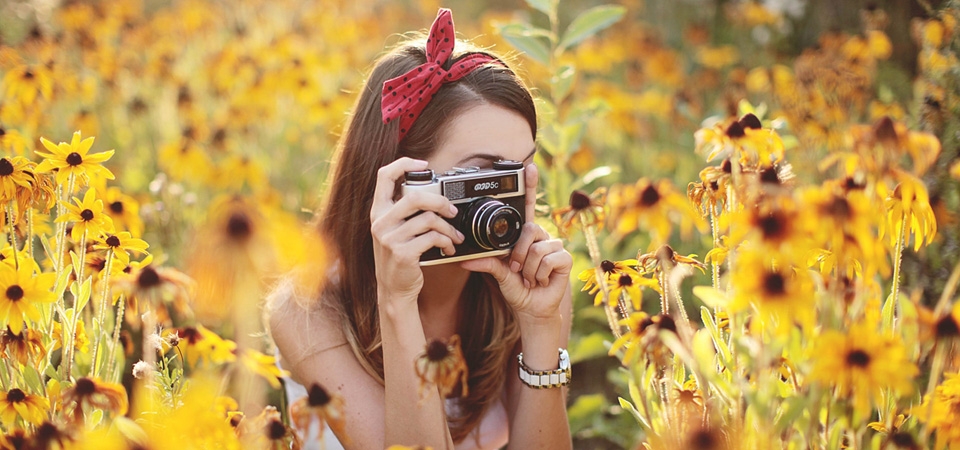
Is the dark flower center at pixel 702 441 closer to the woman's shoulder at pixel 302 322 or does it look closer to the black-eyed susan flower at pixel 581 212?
the black-eyed susan flower at pixel 581 212

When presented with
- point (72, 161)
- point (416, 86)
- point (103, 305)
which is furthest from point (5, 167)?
point (416, 86)

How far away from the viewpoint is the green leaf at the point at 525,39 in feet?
7.01

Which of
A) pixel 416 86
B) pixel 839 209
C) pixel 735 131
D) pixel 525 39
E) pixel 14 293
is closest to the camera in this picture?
pixel 839 209

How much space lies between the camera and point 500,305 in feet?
6.16

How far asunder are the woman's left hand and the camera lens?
0.16 feet

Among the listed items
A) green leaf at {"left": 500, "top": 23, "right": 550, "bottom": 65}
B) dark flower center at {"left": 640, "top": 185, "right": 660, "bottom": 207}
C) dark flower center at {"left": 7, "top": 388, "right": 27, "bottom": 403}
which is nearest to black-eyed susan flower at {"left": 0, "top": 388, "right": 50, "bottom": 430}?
dark flower center at {"left": 7, "top": 388, "right": 27, "bottom": 403}

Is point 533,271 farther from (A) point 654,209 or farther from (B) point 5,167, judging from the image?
(B) point 5,167

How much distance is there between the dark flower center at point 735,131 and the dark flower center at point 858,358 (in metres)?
0.50

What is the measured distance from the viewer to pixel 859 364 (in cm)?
81

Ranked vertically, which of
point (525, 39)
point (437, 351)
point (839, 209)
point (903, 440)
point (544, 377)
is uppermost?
point (525, 39)

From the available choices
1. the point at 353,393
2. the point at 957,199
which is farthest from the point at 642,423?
the point at 957,199

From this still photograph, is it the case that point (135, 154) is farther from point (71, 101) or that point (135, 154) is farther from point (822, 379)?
point (822, 379)

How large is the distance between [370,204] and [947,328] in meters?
1.16

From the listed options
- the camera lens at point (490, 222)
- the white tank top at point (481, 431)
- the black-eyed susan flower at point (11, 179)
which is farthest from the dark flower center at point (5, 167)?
the white tank top at point (481, 431)
